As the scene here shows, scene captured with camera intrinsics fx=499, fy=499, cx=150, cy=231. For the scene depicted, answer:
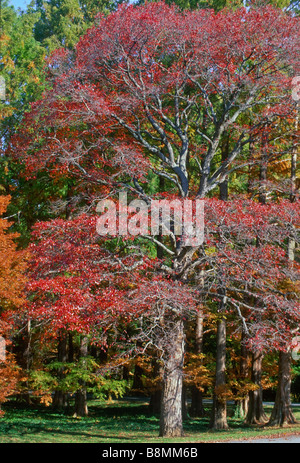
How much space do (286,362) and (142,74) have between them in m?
10.3

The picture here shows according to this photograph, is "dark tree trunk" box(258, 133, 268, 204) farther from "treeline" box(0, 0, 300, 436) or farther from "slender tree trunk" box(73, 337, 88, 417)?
"slender tree trunk" box(73, 337, 88, 417)

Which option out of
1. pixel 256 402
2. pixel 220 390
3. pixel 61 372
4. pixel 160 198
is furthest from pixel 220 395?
pixel 160 198

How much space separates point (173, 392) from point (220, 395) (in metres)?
4.11

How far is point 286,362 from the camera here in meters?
16.3

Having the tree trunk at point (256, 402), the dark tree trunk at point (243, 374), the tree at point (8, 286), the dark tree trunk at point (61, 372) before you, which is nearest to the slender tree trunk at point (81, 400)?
the dark tree trunk at point (61, 372)

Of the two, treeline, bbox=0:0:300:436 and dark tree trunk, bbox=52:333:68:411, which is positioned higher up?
treeline, bbox=0:0:300:436

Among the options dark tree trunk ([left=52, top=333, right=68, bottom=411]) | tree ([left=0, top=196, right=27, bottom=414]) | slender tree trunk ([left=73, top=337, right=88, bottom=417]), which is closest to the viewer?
tree ([left=0, top=196, right=27, bottom=414])

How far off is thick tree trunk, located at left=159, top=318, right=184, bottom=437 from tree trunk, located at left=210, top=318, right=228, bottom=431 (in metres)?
3.70

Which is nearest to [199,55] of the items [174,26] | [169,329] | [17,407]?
[174,26]

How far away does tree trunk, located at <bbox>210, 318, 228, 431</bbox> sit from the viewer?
16.3 meters

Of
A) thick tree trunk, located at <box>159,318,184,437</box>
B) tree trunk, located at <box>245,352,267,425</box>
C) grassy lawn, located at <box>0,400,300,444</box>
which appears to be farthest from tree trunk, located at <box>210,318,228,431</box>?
thick tree trunk, located at <box>159,318,184,437</box>

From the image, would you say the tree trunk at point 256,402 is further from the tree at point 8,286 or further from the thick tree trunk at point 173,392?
the tree at point 8,286

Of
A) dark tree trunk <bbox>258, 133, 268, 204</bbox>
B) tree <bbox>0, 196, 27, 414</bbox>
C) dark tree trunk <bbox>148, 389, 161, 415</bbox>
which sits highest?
dark tree trunk <bbox>258, 133, 268, 204</bbox>

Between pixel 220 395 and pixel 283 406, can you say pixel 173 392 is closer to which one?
pixel 220 395
